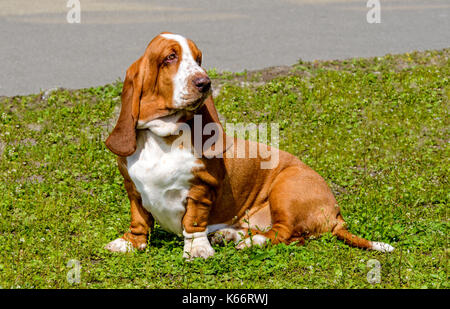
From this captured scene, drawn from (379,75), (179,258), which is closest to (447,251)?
(179,258)

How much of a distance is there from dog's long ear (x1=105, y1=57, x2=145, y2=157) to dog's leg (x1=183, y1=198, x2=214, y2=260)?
2.57 ft

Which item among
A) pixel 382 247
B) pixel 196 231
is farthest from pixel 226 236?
pixel 382 247

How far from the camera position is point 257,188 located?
252 inches

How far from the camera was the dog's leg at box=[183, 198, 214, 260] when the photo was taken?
5.74 metres

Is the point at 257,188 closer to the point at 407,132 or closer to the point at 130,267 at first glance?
the point at 130,267

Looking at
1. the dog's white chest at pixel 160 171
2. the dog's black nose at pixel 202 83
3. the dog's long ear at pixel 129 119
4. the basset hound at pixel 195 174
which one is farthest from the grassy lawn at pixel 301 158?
the dog's black nose at pixel 202 83

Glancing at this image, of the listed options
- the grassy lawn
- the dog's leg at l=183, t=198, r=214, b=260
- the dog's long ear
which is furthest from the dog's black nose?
the grassy lawn

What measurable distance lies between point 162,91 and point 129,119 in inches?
16.3

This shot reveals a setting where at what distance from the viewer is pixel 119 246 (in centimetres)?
610

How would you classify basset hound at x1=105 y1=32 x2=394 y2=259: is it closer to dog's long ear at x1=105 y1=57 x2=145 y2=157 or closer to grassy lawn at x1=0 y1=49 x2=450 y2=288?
dog's long ear at x1=105 y1=57 x2=145 y2=157

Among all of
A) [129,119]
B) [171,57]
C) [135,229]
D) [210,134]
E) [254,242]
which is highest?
[171,57]

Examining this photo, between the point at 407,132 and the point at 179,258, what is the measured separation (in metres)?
5.90

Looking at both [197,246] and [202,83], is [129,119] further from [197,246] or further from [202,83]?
[197,246]

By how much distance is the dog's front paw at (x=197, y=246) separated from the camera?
5.74 meters
